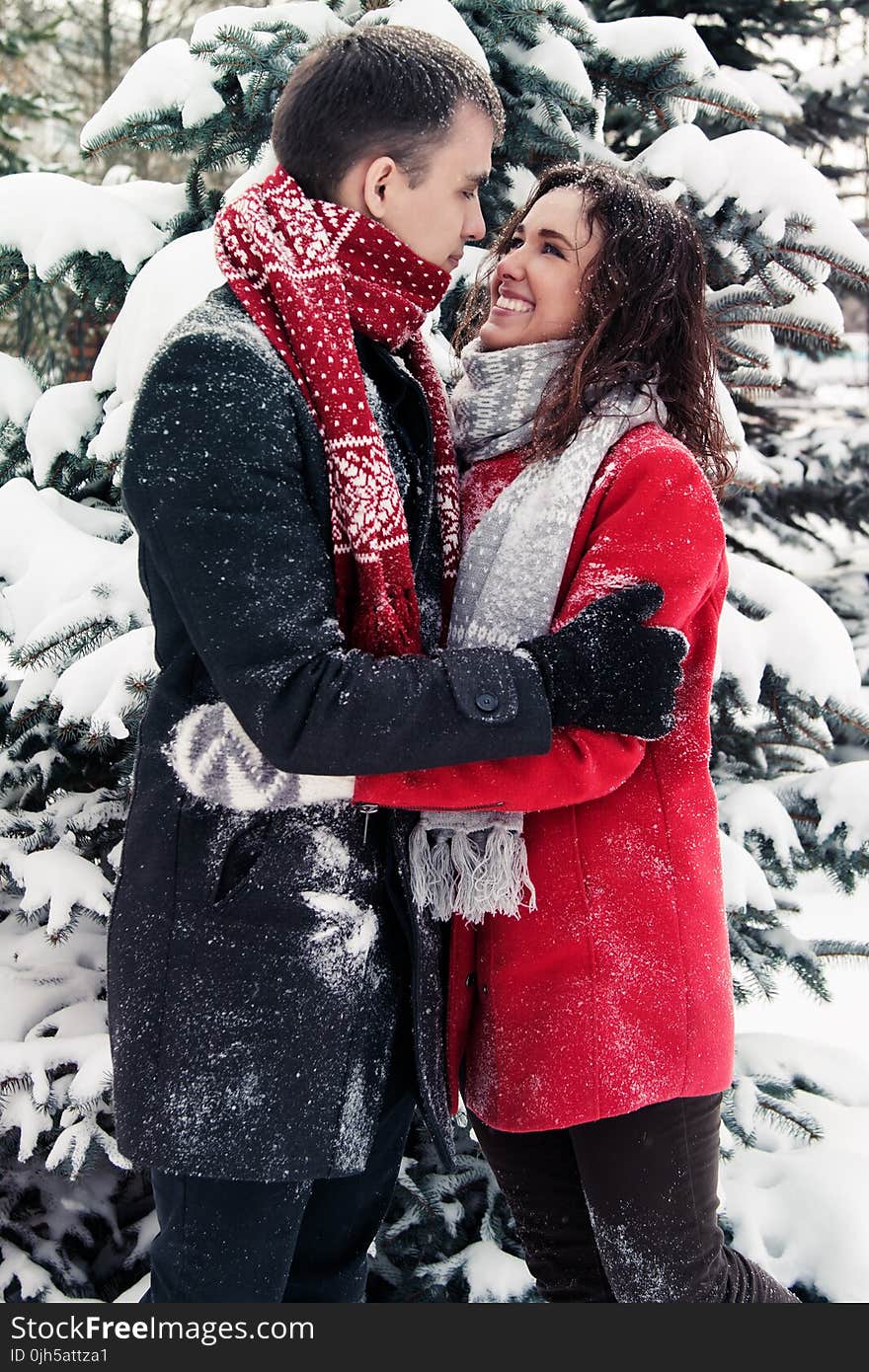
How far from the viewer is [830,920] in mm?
4957

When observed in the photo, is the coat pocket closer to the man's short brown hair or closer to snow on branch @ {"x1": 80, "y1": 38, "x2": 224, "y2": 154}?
the man's short brown hair

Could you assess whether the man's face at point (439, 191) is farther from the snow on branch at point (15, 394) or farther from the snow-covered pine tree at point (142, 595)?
the snow on branch at point (15, 394)

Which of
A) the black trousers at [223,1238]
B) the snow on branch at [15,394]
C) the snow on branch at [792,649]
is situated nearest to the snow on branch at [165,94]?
the snow on branch at [15,394]

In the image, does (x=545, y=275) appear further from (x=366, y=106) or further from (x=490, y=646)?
(x=490, y=646)

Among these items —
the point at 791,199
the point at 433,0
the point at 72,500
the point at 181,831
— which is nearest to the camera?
the point at 181,831

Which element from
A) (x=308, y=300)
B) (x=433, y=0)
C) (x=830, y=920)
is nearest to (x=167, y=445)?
(x=308, y=300)

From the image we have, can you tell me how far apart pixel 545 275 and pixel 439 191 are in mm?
351

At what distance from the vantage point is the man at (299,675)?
133 centimetres

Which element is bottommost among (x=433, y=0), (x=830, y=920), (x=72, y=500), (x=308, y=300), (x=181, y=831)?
(x=830, y=920)

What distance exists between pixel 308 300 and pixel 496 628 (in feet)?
1.67

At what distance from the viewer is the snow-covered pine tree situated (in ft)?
7.59

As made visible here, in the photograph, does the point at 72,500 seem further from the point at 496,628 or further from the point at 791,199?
the point at 791,199

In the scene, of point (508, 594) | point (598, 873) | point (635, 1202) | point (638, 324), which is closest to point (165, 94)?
point (638, 324)

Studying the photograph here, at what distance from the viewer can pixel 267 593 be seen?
1323 millimetres
